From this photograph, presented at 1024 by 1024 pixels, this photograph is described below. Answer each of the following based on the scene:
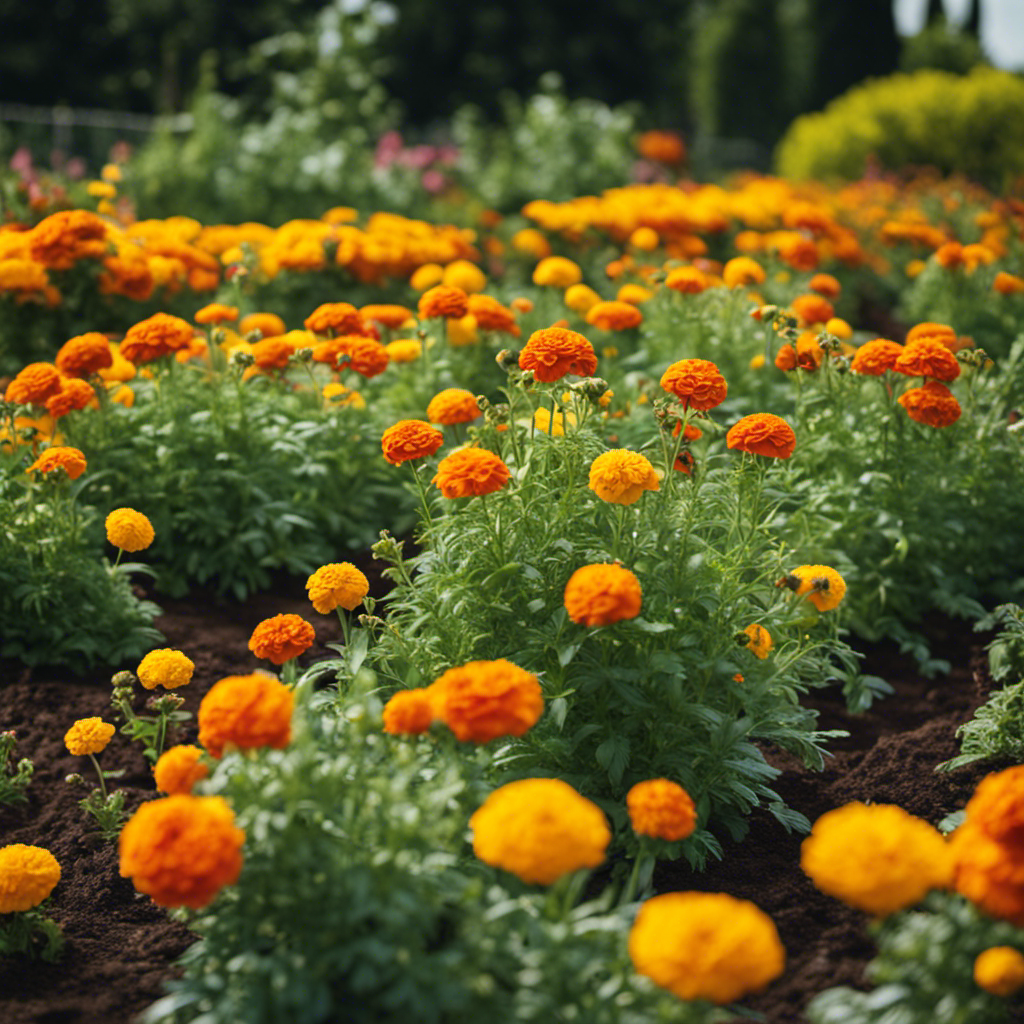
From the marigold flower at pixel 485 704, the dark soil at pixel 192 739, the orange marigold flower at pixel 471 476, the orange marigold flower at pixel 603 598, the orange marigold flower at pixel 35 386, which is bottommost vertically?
the dark soil at pixel 192 739

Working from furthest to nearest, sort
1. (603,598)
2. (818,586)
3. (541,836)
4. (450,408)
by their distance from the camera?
1. (450,408)
2. (818,586)
3. (603,598)
4. (541,836)

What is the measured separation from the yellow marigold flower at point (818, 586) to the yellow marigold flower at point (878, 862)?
0.80m

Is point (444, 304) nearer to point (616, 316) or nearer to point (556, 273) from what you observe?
point (616, 316)

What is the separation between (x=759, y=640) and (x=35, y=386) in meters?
2.28

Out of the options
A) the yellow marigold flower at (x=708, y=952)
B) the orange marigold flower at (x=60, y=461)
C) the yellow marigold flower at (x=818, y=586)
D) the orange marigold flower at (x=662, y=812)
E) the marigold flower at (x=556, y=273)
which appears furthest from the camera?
the marigold flower at (x=556, y=273)

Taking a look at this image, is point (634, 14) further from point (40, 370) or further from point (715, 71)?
point (40, 370)

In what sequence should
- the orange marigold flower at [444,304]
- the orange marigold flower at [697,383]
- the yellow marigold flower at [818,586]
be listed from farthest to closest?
the orange marigold flower at [444,304] < the orange marigold flower at [697,383] < the yellow marigold flower at [818,586]

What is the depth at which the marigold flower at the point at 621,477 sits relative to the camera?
7.43ft

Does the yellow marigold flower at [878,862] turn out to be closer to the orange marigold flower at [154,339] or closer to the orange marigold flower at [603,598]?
the orange marigold flower at [603,598]

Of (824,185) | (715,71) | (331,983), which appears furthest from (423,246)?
(715,71)

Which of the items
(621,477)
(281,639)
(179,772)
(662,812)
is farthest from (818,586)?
(179,772)

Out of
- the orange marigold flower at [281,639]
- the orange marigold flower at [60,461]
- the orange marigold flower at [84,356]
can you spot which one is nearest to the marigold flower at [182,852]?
the orange marigold flower at [281,639]

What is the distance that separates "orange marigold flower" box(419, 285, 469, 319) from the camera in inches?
145

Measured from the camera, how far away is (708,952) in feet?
4.71
